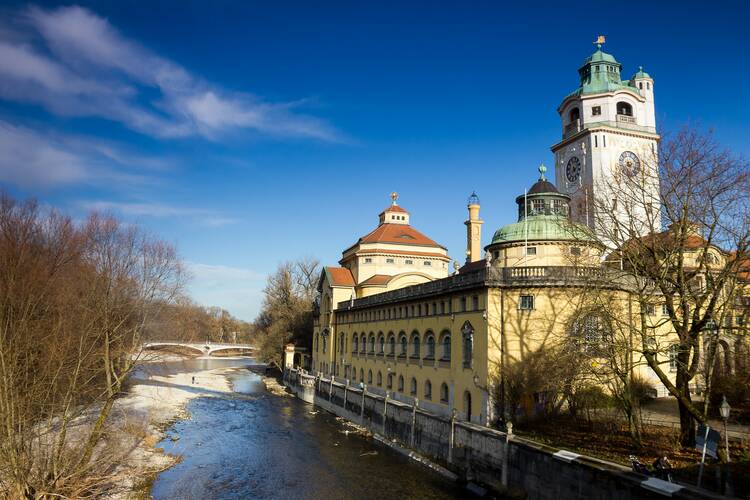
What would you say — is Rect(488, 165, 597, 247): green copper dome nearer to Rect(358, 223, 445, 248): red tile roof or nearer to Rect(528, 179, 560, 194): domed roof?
Rect(528, 179, 560, 194): domed roof

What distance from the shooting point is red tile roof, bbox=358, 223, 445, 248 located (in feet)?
193

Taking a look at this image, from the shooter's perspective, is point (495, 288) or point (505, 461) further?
point (495, 288)

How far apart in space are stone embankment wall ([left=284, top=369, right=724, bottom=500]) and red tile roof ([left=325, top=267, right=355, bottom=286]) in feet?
63.6

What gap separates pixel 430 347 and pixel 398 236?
24.9 metres

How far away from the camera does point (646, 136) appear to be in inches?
2105

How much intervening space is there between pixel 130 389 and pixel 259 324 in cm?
4478

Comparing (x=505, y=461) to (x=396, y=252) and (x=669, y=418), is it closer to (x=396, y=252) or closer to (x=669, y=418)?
(x=669, y=418)

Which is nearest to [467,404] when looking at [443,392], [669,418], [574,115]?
[443,392]

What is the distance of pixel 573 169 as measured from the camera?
55344 millimetres

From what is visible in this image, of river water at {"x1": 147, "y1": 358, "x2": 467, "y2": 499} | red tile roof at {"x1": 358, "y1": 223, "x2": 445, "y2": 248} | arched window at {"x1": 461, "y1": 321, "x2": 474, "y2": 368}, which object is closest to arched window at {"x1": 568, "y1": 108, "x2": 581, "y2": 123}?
red tile roof at {"x1": 358, "y1": 223, "x2": 445, "y2": 248}

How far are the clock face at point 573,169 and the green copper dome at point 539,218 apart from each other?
13051 mm

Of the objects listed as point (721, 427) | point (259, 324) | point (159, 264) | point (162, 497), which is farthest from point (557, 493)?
point (259, 324)

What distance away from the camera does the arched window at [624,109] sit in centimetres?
5378

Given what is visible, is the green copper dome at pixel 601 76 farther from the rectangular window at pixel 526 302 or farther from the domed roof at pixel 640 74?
the rectangular window at pixel 526 302
